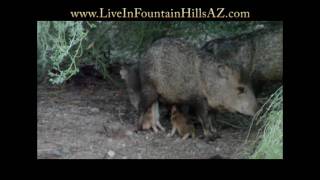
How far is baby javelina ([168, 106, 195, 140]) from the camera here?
6.42 metres

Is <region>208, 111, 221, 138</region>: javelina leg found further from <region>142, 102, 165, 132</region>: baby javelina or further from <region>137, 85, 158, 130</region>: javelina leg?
<region>137, 85, 158, 130</region>: javelina leg

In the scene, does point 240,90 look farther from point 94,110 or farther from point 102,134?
point 94,110

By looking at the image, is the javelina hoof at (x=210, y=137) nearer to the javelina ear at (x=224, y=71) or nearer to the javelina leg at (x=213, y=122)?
the javelina leg at (x=213, y=122)

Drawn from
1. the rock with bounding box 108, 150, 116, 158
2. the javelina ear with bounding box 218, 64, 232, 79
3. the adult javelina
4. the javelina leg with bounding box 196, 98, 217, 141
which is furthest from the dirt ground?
the javelina ear with bounding box 218, 64, 232, 79

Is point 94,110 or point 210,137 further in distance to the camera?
point 94,110

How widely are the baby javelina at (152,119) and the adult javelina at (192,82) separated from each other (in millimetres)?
57

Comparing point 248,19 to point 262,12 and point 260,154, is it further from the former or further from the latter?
point 260,154

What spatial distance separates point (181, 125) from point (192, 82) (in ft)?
1.37

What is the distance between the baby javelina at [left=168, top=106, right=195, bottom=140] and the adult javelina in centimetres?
11

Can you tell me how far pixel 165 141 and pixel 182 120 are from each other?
0.31 meters

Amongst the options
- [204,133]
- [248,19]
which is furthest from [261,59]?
[204,133]

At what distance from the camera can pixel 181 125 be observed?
6.43 m

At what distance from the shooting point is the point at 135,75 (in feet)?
22.0

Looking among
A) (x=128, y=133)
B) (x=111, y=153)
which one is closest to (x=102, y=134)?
(x=128, y=133)
